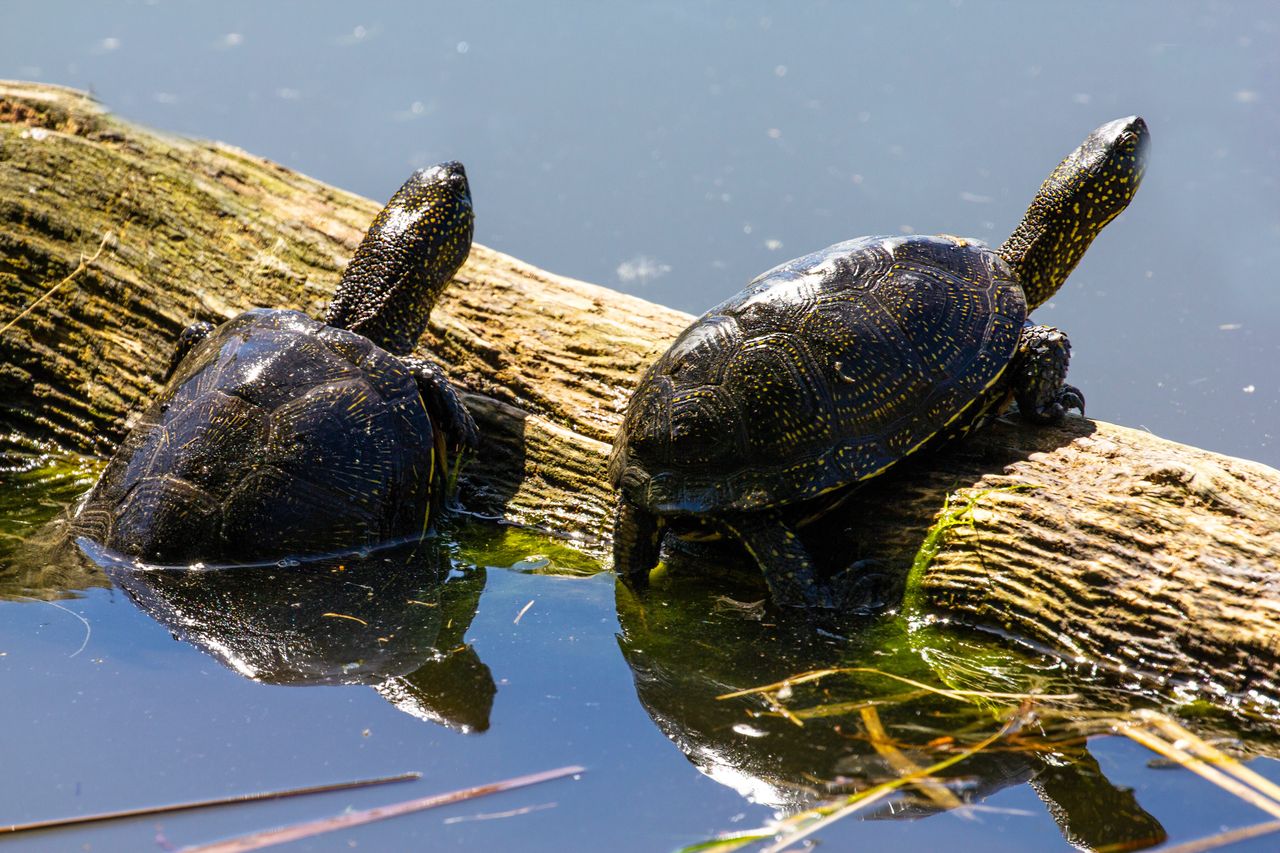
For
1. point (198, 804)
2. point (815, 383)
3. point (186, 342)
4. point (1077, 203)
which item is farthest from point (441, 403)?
point (1077, 203)

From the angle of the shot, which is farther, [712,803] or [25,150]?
[25,150]

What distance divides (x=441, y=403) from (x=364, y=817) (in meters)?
1.78

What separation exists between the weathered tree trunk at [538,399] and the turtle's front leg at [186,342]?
0.96 ft

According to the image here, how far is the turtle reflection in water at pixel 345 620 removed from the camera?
2721mm

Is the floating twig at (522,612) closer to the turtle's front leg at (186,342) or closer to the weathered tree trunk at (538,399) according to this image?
the weathered tree trunk at (538,399)

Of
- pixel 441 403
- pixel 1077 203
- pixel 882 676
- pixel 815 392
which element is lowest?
pixel 882 676

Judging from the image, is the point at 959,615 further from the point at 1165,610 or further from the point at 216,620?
the point at 216,620

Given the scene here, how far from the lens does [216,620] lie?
300cm

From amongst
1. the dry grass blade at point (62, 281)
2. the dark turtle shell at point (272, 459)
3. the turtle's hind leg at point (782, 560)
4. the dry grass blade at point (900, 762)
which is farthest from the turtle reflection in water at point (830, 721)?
the dry grass blade at point (62, 281)

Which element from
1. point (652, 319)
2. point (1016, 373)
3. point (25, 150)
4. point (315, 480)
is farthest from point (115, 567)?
point (1016, 373)

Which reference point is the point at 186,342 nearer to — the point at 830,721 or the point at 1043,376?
the point at 830,721

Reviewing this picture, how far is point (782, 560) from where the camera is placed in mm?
2957

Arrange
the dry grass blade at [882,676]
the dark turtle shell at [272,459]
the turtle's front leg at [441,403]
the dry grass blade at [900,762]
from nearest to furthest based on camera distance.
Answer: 1. the dry grass blade at [900,762]
2. the dry grass blade at [882,676]
3. the dark turtle shell at [272,459]
4. the turtle's front leg at [441,403]

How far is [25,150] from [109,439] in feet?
5.03
